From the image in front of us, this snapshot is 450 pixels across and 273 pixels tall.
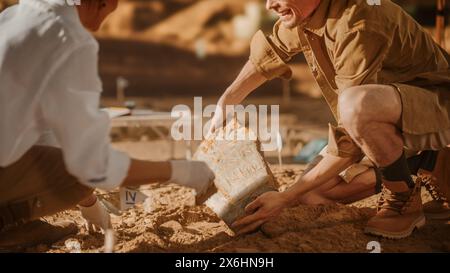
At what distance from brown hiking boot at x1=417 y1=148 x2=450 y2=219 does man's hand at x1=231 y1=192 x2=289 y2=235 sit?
827 millimetres

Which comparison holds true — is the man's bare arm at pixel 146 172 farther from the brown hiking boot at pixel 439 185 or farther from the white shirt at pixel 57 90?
the brown hiking boot at pixel 439 185

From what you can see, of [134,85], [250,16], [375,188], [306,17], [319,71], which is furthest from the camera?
[250,16]

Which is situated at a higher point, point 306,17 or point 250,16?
point 306,17

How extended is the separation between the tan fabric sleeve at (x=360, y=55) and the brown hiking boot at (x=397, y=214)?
0.51 m

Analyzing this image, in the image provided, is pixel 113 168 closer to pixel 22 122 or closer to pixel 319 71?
pixel 22 122

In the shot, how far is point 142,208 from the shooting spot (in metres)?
3.29

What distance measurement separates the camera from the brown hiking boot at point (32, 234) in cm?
254

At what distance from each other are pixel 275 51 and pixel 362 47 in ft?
2.14

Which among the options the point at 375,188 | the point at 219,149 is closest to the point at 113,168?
the point at 219,149

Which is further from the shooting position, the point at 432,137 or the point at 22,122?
the point at 432,137

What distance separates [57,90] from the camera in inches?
74.5

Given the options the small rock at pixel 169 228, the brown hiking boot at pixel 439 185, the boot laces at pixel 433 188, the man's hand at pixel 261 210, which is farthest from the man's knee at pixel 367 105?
the small rock at pixel 169 228
